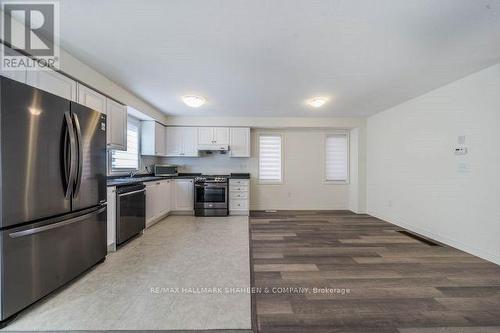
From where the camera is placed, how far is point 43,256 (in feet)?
5.97

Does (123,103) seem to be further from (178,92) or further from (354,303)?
(354,303)

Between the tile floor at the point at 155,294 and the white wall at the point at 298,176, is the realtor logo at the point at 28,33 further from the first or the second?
the white wall at the point at 298,176

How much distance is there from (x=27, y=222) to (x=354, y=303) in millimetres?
2800

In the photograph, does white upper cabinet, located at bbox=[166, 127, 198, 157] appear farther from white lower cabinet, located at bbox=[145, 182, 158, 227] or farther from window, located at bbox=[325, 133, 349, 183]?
window, located at bbox=[325, 133, 349, 183]

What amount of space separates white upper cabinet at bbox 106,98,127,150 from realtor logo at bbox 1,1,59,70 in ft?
3.45

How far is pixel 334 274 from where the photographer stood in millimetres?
2379

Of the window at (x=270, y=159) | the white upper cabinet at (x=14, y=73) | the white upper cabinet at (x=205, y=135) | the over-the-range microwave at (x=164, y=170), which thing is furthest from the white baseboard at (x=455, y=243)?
the white upper cabinet at (x=14, y=73)

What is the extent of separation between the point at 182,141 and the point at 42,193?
3.66m

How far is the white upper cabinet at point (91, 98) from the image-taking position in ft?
8.57

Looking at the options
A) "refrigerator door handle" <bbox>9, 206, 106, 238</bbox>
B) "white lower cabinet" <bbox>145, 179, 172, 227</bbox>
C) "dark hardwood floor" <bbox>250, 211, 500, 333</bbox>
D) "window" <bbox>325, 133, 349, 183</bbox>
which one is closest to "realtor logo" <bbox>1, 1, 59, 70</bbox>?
"refrigerator door handle" <bbox>9, 206, 106, 238</bbox>

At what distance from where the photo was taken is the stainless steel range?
506cm

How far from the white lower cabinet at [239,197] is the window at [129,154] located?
7.17 feet

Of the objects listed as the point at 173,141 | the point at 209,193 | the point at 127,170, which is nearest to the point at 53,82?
the point at 127,170

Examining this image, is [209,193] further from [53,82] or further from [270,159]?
[53,82]
